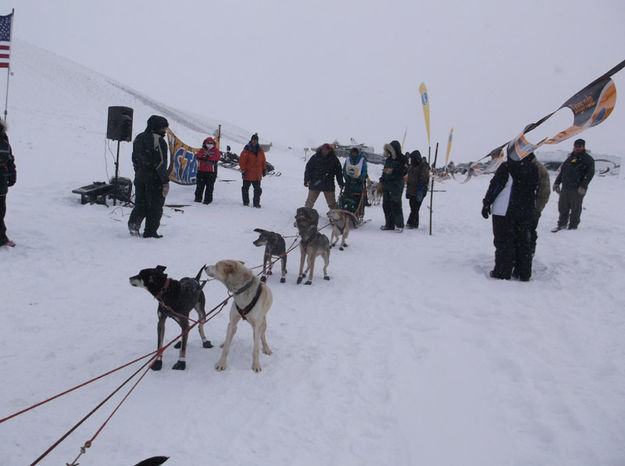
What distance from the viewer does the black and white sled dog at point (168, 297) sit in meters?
3.29

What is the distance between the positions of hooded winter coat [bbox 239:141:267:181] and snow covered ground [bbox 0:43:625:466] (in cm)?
378

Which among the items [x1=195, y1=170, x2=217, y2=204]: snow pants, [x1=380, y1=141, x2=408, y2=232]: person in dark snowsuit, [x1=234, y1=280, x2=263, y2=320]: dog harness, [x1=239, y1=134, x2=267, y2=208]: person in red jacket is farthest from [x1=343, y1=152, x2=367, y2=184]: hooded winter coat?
[x1=234, y1=280, x2=263, y2=320]: dog harness

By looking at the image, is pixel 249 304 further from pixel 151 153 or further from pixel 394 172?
pixel 394 172

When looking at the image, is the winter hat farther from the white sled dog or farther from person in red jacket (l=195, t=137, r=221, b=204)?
the white sled dog

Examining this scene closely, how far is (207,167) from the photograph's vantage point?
11039 millimetres

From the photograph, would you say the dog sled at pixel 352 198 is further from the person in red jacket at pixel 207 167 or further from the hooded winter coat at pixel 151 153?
the hooded winter coat at pixel 151 153

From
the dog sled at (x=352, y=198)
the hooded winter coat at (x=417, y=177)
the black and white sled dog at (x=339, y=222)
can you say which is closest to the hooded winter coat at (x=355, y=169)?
the dog sled at (x=352, y=198)

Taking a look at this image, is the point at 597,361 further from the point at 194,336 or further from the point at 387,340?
the point at 194,336

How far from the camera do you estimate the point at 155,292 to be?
3322mm

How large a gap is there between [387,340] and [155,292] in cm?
221

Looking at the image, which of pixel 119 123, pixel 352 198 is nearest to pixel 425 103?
pixel 352 198

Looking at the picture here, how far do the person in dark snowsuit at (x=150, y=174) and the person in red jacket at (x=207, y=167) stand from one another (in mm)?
3542

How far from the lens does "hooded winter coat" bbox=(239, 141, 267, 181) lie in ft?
36.3

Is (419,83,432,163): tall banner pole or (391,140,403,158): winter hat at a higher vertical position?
(419,83,432,163): tall banner pole
